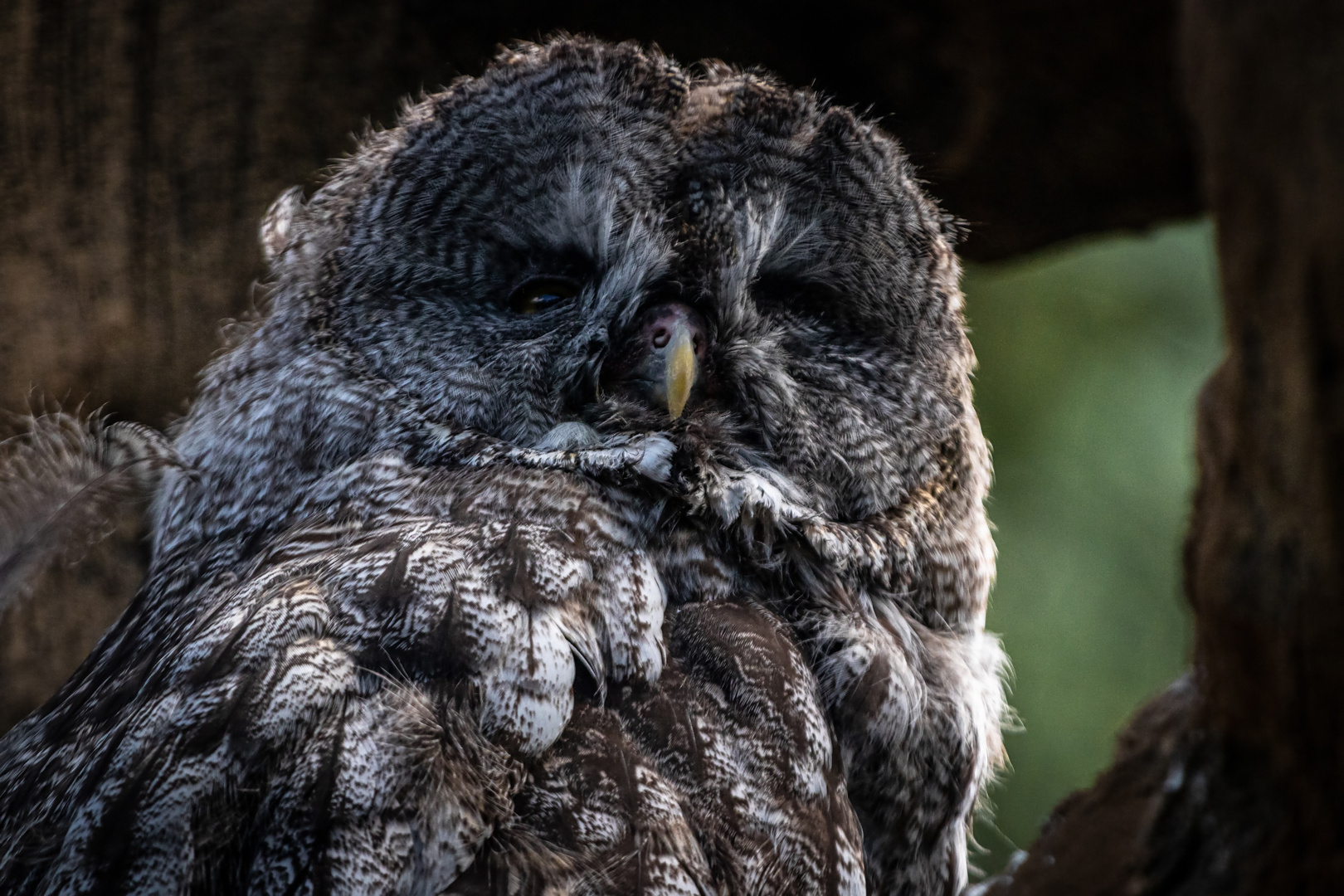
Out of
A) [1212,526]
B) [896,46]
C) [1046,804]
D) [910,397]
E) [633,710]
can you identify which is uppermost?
[896,46]

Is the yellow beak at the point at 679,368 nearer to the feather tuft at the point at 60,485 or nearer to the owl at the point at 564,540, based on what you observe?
the owl at the point at 564,540

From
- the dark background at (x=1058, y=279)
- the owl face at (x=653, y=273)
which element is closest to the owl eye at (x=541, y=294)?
the owl face at (x=653, y=273)

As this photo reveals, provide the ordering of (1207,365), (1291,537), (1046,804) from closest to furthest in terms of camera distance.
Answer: (1291,537) → (1046,804) → (1207,365)

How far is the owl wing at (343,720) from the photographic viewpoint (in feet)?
4.04

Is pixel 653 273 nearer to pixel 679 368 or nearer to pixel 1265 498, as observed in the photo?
pixel 679 368

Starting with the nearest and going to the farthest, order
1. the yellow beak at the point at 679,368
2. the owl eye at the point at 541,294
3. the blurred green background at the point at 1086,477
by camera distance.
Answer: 1. the yellow beak at the point at 679,368
2. the owl eye at the point at 541,294
3. the blurred green background at the point at 1086,477

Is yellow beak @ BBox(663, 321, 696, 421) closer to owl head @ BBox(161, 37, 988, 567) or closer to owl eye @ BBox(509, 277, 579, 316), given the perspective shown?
owl head @ BBox(161, 37, 988, 567)

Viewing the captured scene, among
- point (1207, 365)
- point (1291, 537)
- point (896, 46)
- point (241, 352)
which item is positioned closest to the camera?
point (1291, 537)

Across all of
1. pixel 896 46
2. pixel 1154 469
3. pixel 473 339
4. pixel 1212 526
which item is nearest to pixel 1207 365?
pixel 1154 469

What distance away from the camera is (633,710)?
1.38 meters

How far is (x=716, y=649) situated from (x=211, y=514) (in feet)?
2.68

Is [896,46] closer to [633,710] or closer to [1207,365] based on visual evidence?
[633,710]

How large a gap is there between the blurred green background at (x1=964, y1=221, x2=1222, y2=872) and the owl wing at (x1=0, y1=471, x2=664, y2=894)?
349 centimetres

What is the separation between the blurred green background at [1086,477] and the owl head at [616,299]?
118 inches
